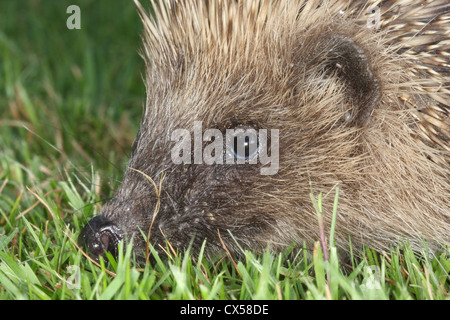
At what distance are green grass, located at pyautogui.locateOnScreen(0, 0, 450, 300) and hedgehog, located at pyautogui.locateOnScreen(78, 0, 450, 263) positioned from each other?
0.38ft

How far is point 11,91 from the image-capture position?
381cm

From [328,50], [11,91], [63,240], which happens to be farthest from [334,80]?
[11,91]

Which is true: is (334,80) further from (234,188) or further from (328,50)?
(234,188)

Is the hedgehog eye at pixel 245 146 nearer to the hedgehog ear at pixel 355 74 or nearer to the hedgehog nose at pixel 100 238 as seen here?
the hedgehog ear at pixel 355 74

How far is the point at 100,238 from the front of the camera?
6.57 ft

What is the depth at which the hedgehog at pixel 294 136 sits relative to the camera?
2.07m

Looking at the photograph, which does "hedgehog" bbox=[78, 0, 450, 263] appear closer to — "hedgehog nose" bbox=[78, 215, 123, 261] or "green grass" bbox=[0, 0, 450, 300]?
"hedgehog nose" bbox=[78, 215, 123, 261]

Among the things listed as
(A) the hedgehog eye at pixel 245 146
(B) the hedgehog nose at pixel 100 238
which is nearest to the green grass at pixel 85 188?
(B) the hedgehog nose at pixel 100 238

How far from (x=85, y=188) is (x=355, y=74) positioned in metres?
1.23

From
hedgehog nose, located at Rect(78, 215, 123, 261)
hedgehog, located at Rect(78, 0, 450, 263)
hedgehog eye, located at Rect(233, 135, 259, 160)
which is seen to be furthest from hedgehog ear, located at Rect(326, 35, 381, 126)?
hedgehog nose, located at Rect(78, 215, 123, 261)

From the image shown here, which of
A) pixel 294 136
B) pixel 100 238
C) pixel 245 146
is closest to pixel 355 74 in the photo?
pixel 294 136

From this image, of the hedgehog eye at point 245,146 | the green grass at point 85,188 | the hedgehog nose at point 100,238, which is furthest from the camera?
the hedgehog eye at point 245,146

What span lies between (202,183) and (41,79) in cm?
248

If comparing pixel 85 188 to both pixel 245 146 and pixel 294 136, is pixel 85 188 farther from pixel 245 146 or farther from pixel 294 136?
pixel 294 136
